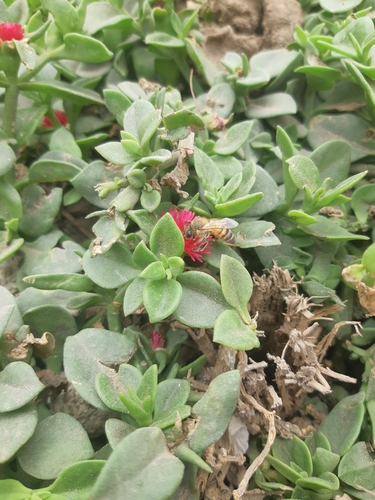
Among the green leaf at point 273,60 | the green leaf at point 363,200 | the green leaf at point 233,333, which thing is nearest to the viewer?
the green leaf at point 233,333

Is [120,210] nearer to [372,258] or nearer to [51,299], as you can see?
[51,299]

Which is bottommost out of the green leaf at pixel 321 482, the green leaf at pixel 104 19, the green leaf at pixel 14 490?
the green leaf at pixel 321 482

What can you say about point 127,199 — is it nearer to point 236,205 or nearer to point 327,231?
point 236,205

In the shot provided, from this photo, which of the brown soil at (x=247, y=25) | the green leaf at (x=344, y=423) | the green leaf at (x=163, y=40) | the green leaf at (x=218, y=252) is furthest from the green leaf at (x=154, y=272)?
the brown soil at (x=247, y=25)

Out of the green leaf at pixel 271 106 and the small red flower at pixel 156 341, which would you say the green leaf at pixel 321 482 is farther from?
the green leaf at pixel 271 106

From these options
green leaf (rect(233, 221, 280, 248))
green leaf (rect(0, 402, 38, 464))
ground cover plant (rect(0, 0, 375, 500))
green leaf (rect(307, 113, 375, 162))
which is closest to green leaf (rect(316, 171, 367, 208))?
ground cover plant (rect(0, 0, 375, 500))

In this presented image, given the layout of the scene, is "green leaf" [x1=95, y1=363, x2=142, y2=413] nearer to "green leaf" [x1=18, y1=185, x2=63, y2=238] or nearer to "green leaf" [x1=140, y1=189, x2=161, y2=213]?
"green leaf" [x1=140, y1=189, x2=161, y2=213]
